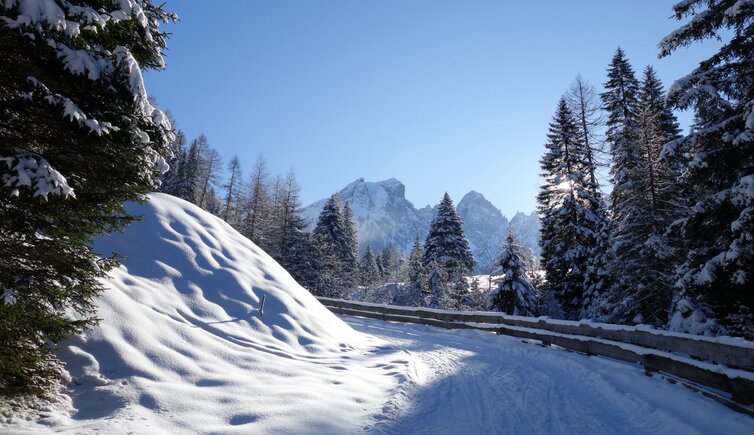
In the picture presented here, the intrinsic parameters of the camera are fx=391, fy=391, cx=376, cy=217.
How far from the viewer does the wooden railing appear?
6066mm

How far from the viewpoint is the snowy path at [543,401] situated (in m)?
5.65

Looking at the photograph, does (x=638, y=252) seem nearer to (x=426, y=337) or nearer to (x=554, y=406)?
(x=426, y=337)

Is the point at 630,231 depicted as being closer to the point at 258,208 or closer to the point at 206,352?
the point at 206,352

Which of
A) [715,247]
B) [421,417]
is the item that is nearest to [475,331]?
[715,247]

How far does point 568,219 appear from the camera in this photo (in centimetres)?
2514

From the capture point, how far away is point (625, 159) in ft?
62.3

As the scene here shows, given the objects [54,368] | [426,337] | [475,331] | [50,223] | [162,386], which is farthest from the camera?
[475,331]

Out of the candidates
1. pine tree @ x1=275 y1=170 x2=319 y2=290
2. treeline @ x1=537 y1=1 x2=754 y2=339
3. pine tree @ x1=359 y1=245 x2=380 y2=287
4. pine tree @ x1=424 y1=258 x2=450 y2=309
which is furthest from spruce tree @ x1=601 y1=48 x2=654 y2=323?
pine tree @ x1=359 y1=245 x2=380 y2=287

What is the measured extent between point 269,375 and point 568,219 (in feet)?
76.5

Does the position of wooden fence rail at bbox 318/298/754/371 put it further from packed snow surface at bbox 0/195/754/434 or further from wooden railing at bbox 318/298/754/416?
packed snow surface at bbox 0/195/754/434

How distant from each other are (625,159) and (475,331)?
11290 mm

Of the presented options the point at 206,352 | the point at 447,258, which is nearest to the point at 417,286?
the point at 447,258

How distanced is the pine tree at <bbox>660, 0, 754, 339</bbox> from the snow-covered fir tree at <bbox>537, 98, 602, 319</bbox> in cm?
1359

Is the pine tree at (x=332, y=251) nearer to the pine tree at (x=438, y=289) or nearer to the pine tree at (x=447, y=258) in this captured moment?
the pine tree at (x=447, y=258)
